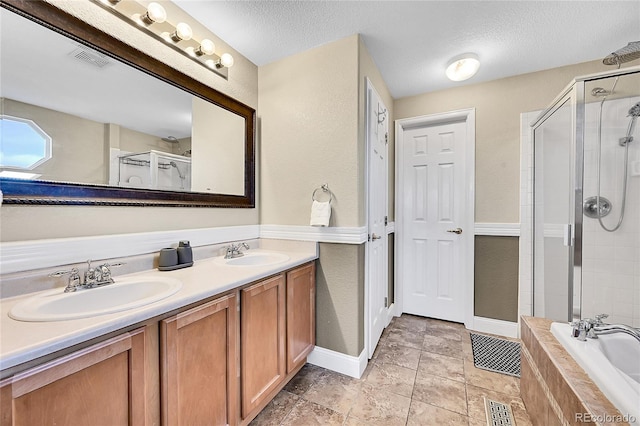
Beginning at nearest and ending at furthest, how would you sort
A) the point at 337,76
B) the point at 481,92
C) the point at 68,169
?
1. the point at 68,169
2. the point at 337,76
3. the point at 481,92

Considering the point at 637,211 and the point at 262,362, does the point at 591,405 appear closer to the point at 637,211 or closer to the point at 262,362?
the point at 262,362

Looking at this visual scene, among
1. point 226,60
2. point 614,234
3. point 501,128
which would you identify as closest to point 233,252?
point 226,60

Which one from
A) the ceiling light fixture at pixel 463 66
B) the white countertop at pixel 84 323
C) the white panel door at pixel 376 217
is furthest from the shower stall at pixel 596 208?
the white countertop at pixel 84 323

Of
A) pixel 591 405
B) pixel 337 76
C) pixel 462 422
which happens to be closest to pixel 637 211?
pixel 591 405

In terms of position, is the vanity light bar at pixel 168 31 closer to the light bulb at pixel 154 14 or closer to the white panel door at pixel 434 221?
the light bulb at pixel 154 14

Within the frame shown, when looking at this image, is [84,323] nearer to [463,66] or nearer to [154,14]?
[154,14]

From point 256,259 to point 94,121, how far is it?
1174 mm

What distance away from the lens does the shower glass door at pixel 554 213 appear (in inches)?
63.9

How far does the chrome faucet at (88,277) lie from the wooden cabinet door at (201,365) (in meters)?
0.44

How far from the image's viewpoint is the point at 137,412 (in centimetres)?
81

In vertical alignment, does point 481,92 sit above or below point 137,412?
above

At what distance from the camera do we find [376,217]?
2.09 m

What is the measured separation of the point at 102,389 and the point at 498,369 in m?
2.33

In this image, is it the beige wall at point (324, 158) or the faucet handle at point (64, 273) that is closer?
the faucet handle at point (64, 273)
